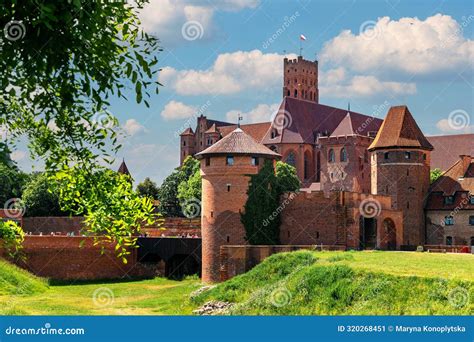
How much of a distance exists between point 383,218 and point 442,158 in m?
39.5

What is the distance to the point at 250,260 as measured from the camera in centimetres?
3572

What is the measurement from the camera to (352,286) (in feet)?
81.6

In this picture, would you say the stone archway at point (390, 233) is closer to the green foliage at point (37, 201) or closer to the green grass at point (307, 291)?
the green grass at point (307, 291)

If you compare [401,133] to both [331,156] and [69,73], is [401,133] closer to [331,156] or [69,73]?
[331,156]

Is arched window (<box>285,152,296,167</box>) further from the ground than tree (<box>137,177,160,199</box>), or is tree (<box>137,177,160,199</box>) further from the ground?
arched window (<box>285,152,296,167</box>)

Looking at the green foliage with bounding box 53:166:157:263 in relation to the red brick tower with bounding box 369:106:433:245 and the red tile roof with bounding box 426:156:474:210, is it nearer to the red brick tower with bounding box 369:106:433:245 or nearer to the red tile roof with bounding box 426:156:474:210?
the red brick tower with bounding box 369:106:433:245

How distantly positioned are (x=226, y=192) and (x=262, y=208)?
2.10 m

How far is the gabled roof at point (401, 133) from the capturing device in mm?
49875

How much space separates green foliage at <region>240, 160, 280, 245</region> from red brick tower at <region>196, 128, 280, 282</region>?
0.97 feet

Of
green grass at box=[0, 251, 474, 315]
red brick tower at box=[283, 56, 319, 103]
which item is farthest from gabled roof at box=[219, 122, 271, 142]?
green grass at box=[0, 251, 474, 315]

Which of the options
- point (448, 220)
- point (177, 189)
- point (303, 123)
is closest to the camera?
point (448, 220)

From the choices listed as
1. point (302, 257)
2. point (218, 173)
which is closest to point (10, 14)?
point (302, 257)

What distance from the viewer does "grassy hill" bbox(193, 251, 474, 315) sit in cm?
2181

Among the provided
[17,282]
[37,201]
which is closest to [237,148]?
[17,282]
